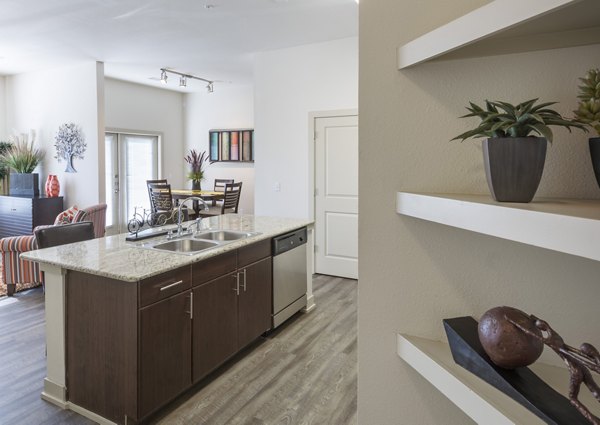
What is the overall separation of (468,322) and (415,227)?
0.25m

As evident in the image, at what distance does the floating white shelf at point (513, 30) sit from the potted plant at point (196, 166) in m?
7.42

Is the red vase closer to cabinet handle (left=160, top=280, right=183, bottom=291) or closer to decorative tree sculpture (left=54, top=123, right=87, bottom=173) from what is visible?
decorative tree sculpture (left=54, top=123, right=87, bottom=173)

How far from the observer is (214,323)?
8.54 ft

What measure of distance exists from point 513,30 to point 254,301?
2.62m

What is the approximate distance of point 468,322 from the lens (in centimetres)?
90

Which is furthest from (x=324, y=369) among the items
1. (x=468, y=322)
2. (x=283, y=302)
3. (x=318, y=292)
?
(x=468, y=322)

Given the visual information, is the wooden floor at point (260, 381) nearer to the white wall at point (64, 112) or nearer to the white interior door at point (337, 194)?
the white interior door at point (337, 194)

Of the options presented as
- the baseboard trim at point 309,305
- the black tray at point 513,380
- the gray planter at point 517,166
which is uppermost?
the gray planter at point 517,166

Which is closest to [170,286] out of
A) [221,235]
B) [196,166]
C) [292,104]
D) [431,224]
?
[221,235]

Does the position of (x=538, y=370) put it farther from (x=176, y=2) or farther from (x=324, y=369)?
(x=176, y=2)

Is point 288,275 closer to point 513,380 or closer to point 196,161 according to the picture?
point 513,380

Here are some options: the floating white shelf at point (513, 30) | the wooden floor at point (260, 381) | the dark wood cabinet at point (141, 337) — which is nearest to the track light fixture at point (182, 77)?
the wooden floor at point (260, 381)

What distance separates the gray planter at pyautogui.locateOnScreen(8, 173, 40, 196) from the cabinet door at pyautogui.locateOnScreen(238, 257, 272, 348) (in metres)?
4.86

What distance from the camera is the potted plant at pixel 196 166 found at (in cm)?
802
